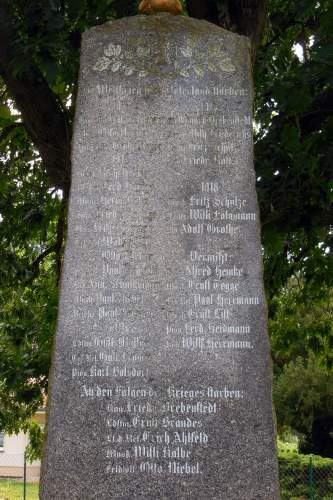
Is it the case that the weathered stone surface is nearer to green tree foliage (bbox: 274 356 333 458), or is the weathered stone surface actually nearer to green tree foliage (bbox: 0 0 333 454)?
green tree foliage (bbox: 0 0 333 454)

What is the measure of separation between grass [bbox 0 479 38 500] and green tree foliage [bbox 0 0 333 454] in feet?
44.3

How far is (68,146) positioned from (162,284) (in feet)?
10.3

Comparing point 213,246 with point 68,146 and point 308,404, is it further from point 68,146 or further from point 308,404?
point 308,404

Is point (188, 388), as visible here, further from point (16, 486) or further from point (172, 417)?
point (16, 486)

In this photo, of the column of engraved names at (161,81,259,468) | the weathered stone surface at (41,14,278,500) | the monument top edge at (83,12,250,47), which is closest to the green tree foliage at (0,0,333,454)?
the monument top edge at (83,12,250,47)

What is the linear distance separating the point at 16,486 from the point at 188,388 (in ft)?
81.3

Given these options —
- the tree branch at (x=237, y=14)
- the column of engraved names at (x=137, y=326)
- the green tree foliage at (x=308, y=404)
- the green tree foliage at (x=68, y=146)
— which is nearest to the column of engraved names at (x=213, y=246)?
the column of engraved names at (x=137, y=326)

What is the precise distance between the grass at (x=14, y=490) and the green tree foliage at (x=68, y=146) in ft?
44.3

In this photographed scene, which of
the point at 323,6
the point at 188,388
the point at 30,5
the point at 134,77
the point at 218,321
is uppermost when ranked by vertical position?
the point at 323,6

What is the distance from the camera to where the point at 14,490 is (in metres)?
25.5

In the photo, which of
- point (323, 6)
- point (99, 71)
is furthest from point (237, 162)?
point (323, 6)

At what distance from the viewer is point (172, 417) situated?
3943 mm

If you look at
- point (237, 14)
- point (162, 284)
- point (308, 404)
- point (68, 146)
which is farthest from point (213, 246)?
point (308, 404)

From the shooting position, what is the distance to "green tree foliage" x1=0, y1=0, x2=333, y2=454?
627cm
